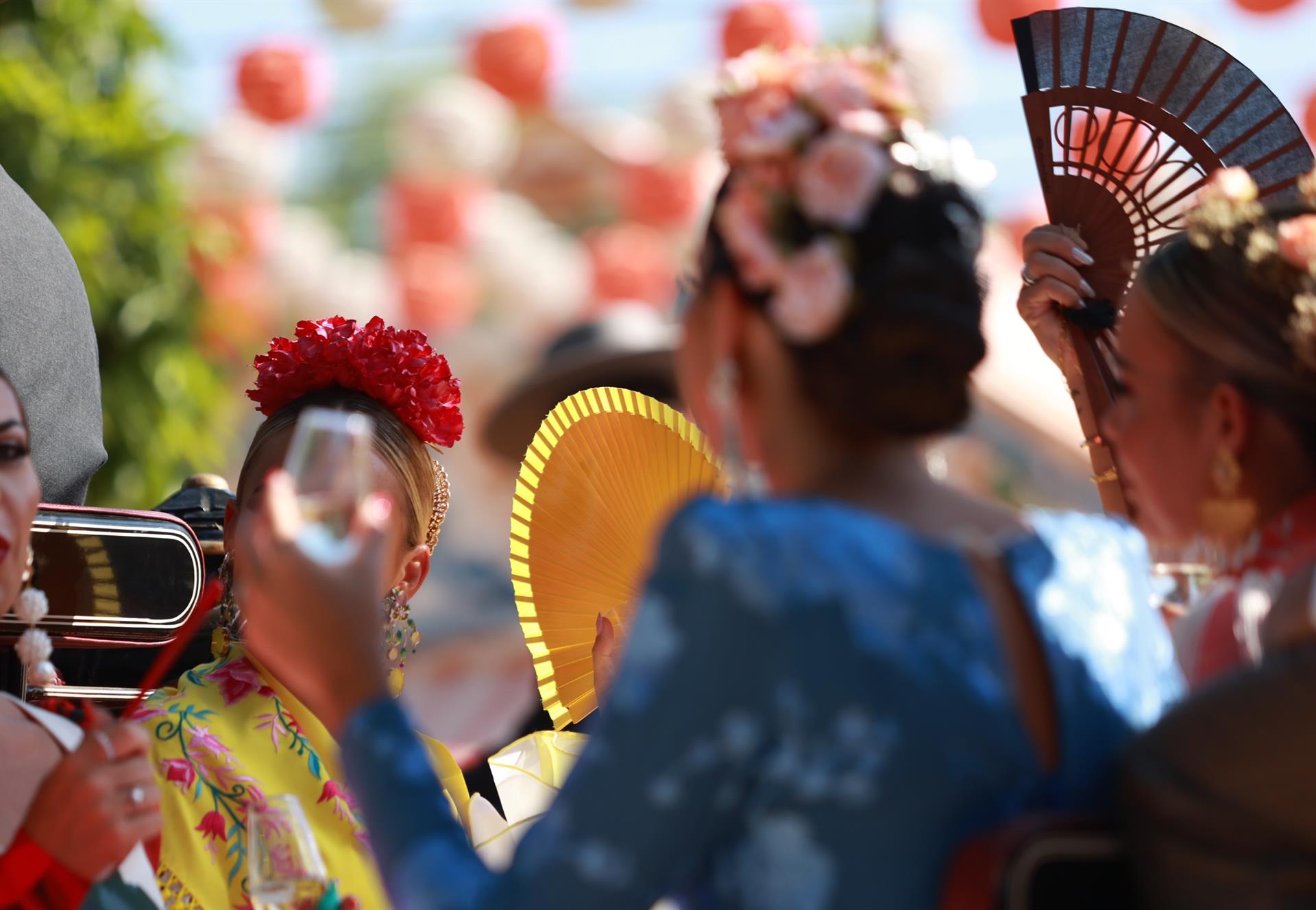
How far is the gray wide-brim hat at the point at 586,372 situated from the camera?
17.1 feet

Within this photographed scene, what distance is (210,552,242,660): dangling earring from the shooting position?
7.23 feet

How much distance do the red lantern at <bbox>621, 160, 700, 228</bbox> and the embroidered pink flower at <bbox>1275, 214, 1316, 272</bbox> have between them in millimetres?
10056

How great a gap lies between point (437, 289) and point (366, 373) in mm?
9208

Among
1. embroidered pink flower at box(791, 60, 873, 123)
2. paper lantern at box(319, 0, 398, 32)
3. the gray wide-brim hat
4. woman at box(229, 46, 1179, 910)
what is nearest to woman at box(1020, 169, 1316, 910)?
woman at box(229, 46, 1179, 910)

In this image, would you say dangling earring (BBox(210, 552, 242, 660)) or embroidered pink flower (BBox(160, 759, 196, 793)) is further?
dangling earring (BBox(210, 552, 242, 660))

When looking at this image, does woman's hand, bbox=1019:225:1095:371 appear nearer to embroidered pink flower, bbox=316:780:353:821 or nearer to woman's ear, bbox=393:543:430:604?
woman's ear, bbox=393:543:430:604

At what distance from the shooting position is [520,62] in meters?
12.6

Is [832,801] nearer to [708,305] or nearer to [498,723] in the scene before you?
[708,305]

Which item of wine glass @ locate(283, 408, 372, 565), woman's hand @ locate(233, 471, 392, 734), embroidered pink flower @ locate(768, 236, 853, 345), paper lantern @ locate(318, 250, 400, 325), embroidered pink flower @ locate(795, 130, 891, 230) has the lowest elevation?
paper lantern @ locate(318, 250, 400, 325)

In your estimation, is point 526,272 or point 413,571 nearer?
point 413,571

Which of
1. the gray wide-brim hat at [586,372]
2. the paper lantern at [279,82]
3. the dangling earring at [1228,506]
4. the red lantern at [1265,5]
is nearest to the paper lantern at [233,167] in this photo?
the paper lantern at [279,82]

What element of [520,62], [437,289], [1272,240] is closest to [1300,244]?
[1272,240]

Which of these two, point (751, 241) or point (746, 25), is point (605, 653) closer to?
point (751, 241)

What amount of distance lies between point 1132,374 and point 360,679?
77cm
